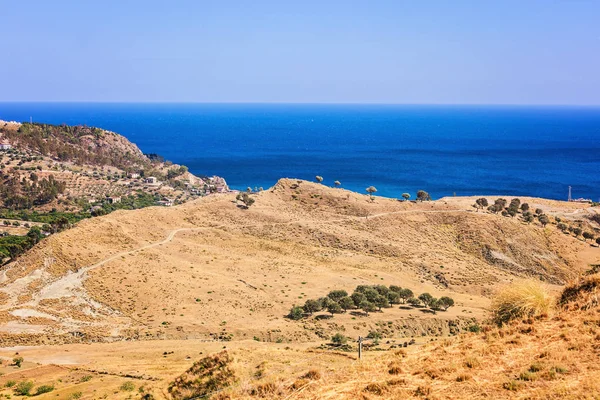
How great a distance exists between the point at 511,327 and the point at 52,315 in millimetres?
33833

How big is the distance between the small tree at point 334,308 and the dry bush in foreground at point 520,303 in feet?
73.7

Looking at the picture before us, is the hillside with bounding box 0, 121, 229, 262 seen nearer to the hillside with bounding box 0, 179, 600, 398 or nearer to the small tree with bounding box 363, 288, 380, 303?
the hillside with bounding box 0, 179, 600, 398

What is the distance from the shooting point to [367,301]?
41.8 metres

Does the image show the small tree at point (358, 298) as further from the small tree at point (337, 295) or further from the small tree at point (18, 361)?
the small tree at point (18, 361)

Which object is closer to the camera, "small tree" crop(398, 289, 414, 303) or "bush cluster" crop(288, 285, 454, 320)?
"bush cluster" crop(288, 285, 454, 320)

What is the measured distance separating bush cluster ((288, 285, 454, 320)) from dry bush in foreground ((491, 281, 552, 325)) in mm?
22816

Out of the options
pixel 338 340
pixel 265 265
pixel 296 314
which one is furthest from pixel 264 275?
pixel 338 340

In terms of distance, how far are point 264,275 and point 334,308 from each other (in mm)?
11665

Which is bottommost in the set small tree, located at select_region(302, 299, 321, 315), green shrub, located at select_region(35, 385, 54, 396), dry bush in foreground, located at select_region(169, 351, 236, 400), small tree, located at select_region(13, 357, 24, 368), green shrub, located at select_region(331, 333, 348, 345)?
small tree, located at select_region(302, 299, 321, 315)

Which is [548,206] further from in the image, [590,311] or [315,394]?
[315,394]

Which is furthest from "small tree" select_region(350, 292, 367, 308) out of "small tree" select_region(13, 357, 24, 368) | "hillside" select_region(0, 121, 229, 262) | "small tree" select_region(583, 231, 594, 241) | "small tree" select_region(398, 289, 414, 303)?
"small tree" select_region(583, 231, 594, 241)

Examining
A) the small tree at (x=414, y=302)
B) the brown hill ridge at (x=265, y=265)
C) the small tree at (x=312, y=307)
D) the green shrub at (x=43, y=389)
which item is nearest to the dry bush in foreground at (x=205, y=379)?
the green shrub at (x=43, y=389)

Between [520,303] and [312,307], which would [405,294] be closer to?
[312,307]

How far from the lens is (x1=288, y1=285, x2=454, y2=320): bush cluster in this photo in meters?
40.8
